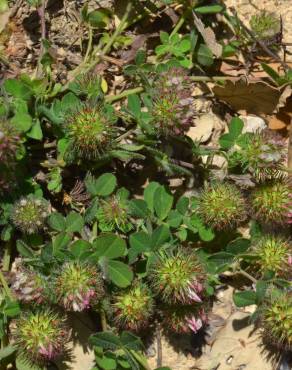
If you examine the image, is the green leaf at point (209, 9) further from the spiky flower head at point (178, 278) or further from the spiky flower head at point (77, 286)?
the spiky flower head at point (77, 286)

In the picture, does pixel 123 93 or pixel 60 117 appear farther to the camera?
pixel 123 93

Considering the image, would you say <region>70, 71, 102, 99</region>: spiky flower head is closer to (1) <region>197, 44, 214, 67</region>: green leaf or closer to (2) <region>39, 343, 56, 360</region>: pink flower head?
(1) <region>197, 44, 214, 67</region>: green leaf

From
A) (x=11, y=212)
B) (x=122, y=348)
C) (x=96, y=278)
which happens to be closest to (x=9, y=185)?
(x=11, y=212)

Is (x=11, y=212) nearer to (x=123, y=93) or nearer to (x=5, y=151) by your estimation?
(x=5, y=151)

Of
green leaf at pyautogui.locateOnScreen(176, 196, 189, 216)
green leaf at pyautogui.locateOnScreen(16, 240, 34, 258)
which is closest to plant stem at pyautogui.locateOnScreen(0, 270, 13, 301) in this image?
green leaf at pyautogui.locateOnScreen(16, 240, 34, 258)

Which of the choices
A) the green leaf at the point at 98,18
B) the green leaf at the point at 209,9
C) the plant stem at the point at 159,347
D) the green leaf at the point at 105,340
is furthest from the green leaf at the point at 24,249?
the green leaf at the point at 209,9

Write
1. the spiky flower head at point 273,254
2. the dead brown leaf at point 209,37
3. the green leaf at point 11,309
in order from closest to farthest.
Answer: the green leaf at point 11,309 < the spiky flower head at point 273,254 < the dead brown leaf at point 209,37
